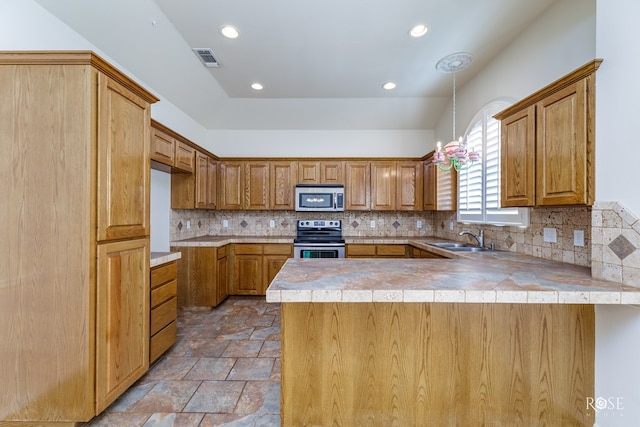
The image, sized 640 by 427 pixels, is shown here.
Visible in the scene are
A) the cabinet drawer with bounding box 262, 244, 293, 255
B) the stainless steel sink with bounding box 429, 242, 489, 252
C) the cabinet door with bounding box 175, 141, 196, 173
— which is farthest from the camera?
the cabinet drawer with bounding box 262, 244, 293, 255

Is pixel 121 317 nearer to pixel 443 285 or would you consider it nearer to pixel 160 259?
pixel 160 259

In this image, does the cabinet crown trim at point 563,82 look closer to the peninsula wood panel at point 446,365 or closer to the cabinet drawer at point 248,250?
the peninsula wood panel at point 446,365

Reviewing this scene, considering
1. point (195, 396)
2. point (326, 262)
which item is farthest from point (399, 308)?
point (195, 396)

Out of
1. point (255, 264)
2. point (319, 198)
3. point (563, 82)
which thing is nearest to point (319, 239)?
point (319, 198)

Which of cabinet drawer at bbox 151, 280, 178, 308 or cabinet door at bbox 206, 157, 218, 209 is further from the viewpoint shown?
cabinet door at bbox 206, 157, 218, 209

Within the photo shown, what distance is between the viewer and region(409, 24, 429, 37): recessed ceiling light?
249 cm

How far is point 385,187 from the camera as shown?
172 inches

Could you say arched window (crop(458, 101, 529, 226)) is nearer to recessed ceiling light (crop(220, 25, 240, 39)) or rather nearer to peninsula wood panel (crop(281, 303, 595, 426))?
peninsula wood panel (crop(281, 303, 595, 426))

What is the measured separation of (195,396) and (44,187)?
1.68m

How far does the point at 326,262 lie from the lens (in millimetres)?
1889

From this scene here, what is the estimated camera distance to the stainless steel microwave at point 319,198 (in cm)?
428

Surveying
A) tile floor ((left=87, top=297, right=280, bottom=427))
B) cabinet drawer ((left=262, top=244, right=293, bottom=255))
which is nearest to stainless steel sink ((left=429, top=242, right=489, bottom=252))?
cabinet drawer ((left=262, top=244, right=293, bottom=255))

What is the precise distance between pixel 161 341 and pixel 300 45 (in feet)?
10.4

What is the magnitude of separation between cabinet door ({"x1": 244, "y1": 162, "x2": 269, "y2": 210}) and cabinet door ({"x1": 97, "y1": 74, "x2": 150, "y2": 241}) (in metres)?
2.34
